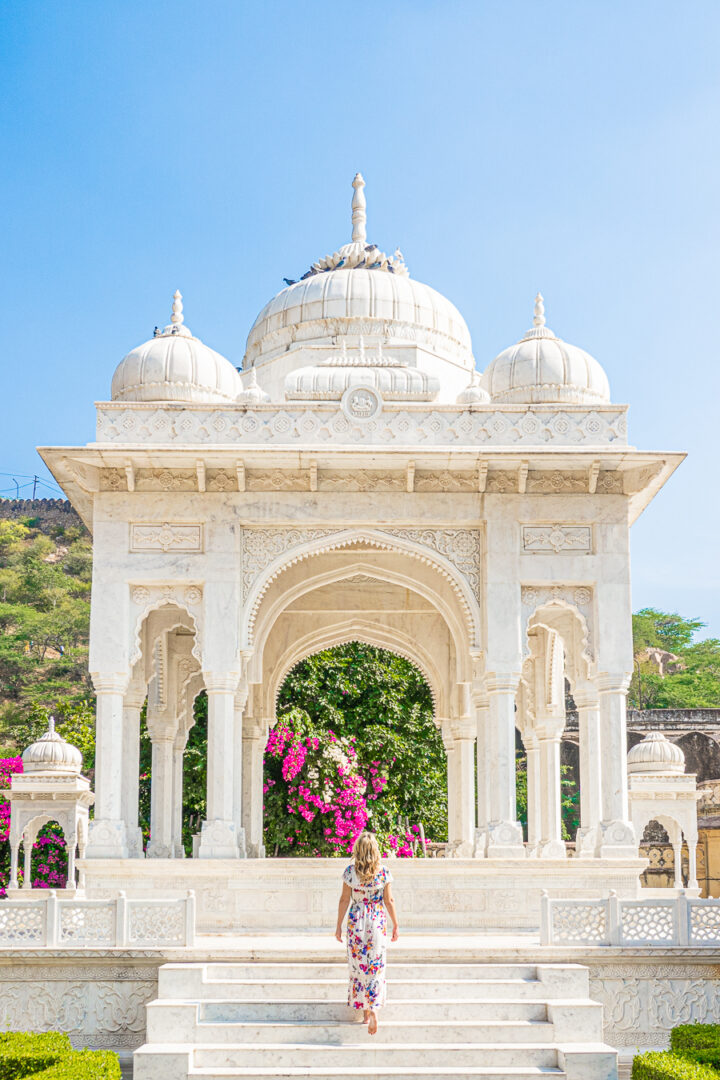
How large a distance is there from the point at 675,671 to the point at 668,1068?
44.9m

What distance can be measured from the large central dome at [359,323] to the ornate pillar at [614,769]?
520cm

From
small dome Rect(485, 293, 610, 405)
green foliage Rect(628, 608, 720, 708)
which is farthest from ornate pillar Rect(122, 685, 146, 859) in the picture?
green foliage Rect(628, 608, 720, 708)

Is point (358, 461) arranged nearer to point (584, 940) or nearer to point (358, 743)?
point (584, 940)

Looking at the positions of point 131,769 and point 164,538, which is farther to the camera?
point 131,769

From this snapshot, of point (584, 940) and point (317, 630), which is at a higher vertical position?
point (317, 630)

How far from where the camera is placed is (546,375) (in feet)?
51.1

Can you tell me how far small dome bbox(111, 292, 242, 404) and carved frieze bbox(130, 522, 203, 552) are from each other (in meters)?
1.50

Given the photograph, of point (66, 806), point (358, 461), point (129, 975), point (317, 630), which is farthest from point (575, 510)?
point (66, 806)

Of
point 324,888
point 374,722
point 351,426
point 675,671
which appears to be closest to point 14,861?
point 374,722

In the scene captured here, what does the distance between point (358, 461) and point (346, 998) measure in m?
5.99

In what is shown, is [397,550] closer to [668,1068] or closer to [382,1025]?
[382,1025]

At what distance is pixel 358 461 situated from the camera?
14.6m

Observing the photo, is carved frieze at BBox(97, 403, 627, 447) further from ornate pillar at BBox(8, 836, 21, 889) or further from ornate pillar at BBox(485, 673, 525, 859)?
ornate pillar at BBox(8, 836, 21, 889)

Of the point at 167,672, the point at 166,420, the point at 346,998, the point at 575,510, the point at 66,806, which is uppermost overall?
the point at 166,420
